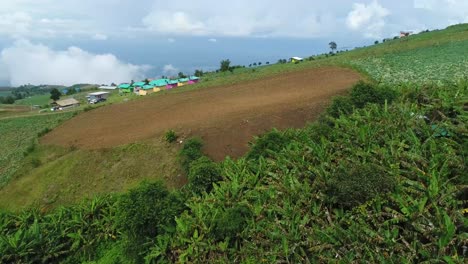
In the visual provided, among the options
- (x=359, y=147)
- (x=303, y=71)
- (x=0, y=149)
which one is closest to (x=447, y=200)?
(x=359, y=147)

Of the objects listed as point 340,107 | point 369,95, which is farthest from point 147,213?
point 369,95

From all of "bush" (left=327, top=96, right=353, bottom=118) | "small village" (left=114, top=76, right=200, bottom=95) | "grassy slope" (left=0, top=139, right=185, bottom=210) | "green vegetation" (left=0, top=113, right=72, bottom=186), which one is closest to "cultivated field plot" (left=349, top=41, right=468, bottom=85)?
"bush" (left=327, top=96, right=353, bottom=118)

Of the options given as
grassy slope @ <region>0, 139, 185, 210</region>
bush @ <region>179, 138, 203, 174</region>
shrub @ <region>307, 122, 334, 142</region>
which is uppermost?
shrub @ <region>307, 122, 334, 142</region>

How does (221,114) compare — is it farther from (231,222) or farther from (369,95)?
(231,222)

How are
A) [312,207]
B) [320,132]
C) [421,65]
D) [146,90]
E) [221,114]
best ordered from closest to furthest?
[312,207], [320,132], [221,114], [421,65], [146,90]

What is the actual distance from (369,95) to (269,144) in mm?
5621

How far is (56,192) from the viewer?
17.9 metres

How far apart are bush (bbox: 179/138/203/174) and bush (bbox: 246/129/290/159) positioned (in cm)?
266

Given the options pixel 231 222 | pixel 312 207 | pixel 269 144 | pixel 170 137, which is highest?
pixel 269 144

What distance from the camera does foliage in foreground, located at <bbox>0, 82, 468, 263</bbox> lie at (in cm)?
886

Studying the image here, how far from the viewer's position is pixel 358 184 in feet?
32.0

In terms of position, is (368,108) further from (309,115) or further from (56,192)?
(56,192)

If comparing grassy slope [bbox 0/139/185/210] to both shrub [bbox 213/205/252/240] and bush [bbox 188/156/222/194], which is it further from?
shrub [bbox 213/205/252/240]

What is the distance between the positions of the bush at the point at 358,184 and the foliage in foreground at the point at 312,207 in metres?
0.03
